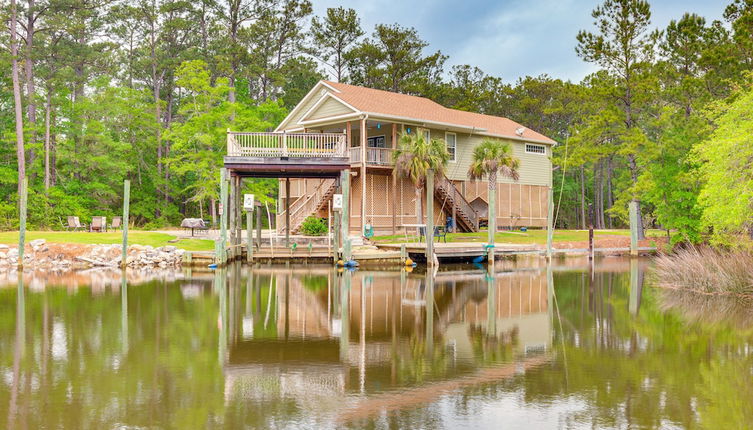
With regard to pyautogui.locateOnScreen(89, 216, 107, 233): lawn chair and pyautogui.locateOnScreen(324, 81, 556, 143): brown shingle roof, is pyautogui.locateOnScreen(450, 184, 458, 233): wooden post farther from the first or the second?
pyautogui.locateOnScreen(89, 216, 107, 233): lawn chair

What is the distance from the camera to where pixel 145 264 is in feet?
91.0

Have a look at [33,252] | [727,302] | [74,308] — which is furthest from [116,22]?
[727,302]

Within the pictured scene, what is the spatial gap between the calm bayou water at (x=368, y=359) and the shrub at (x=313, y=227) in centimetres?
1343

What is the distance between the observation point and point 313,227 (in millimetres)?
33312

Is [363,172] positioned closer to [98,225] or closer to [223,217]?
[223,217]

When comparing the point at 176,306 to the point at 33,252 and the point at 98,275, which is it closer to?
the point at 98,275

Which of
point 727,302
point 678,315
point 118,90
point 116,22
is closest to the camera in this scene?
point 678,315

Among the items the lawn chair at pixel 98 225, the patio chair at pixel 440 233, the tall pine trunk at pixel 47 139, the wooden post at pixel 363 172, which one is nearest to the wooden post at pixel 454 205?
the patio chair at pixel 440 233

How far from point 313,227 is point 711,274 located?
19462 mm

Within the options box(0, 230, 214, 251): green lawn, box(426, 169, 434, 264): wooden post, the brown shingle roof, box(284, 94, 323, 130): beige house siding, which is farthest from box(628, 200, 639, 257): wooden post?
box(0, 230, 214, 251): green lawn

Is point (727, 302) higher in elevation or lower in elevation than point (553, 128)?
lower

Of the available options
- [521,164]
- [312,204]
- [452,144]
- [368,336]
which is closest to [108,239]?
[312,204]

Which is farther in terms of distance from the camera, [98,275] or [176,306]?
[98,275]

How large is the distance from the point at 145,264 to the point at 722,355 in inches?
906
